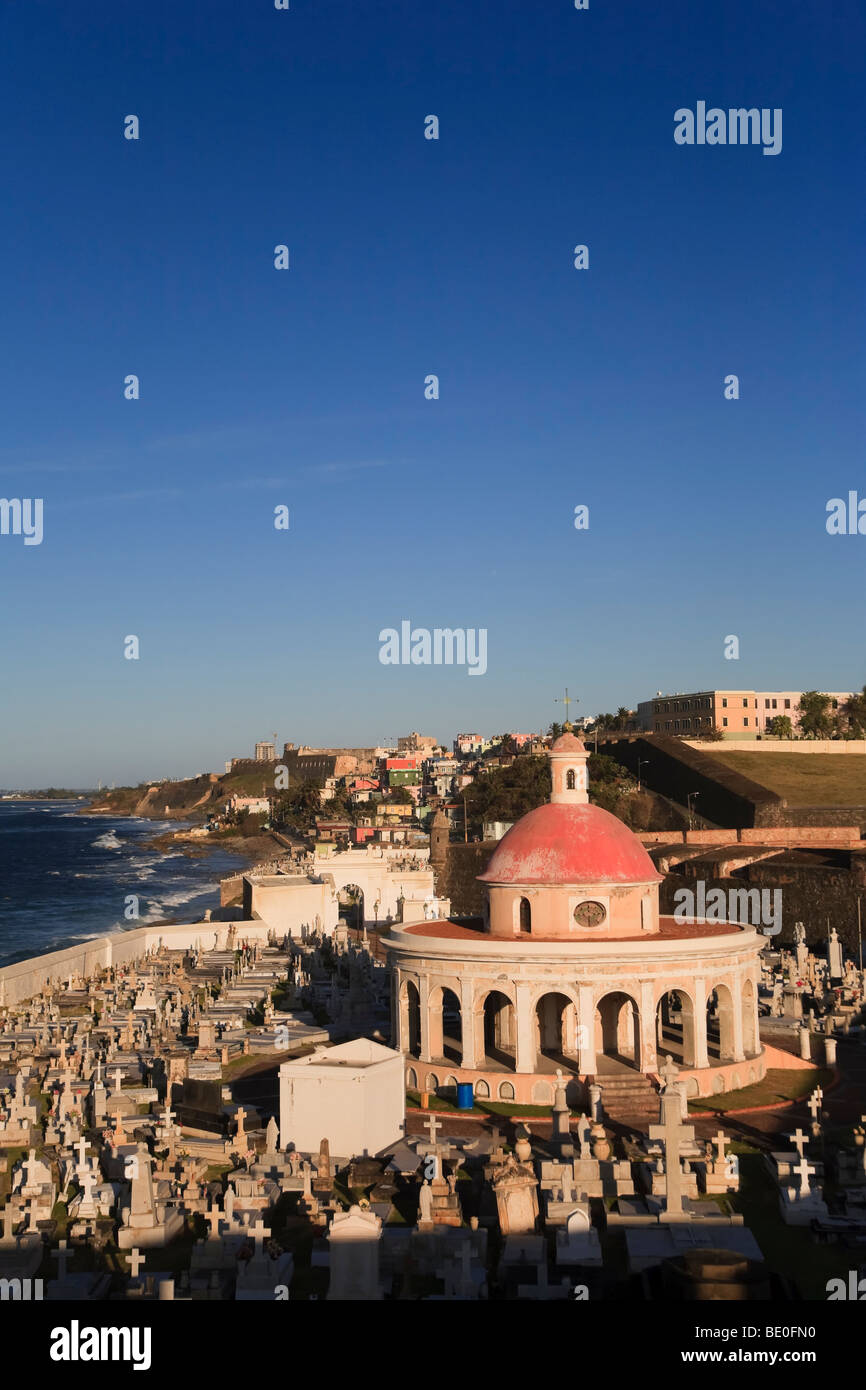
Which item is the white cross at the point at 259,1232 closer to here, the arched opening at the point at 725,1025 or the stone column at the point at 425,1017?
the stone column at the point at 425,1017

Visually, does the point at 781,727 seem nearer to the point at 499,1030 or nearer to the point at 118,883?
the point at 118,883

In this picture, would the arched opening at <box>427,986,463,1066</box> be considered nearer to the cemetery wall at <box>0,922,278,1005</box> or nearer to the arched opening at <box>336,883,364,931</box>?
the cemetery wall at <box>0,922,278,1005</box>

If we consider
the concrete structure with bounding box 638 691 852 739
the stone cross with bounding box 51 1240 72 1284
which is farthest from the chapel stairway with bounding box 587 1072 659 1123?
the concrete structure with bounding box 638 691 852 739

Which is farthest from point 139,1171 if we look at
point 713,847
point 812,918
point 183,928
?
point 713,847

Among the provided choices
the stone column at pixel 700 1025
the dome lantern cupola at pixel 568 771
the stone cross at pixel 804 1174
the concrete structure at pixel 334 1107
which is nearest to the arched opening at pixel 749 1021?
the stone column at pixel 700 1025

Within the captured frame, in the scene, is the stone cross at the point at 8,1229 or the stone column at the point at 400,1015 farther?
the stone column at the point at 400,1015

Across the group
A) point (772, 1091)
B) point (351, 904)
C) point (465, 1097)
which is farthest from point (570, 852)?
point (351, 904)
